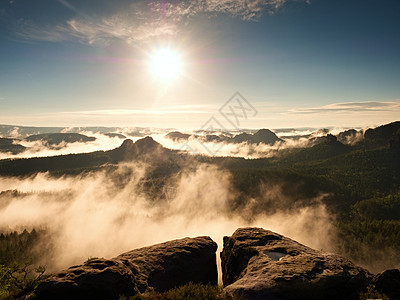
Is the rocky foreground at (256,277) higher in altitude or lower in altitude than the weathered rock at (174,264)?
higher

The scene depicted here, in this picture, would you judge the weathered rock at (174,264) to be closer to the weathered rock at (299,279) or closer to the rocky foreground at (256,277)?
the rocky foreground at (256,277)

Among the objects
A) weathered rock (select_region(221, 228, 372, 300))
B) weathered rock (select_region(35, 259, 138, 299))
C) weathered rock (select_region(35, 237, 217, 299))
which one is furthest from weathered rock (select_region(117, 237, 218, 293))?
weathered rock (select_region(221, 228, 372, 300))

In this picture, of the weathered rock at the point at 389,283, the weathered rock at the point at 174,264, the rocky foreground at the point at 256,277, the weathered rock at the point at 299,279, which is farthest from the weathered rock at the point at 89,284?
the weathered rock at the point at 389,283

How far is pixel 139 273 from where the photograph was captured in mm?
41031

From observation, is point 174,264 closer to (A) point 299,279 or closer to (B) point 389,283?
(A) point 299,279

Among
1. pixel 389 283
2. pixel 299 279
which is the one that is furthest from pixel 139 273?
pixel 389 283

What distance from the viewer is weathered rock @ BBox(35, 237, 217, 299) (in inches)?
1145

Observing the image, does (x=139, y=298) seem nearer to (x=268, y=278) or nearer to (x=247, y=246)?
(x=268, y=278)

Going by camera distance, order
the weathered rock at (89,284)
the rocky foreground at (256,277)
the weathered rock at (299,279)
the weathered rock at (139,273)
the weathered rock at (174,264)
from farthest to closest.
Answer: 1. the weathered rock at (174,264)
2. the weathered rock at (139,273)
3. the weathered rock at (89,284)
4. the rocky foreground at (256,277)
5. the weathered rock at (299,279)

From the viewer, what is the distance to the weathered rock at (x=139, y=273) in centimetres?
2908

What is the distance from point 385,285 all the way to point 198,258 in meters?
33.8

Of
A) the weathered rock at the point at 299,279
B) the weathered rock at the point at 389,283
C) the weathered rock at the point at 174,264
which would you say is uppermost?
the weathered rock at the point at 299,279

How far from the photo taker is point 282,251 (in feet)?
123

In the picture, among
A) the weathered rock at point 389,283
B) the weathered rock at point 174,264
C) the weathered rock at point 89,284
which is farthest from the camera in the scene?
the weathered rock at point 174,264
